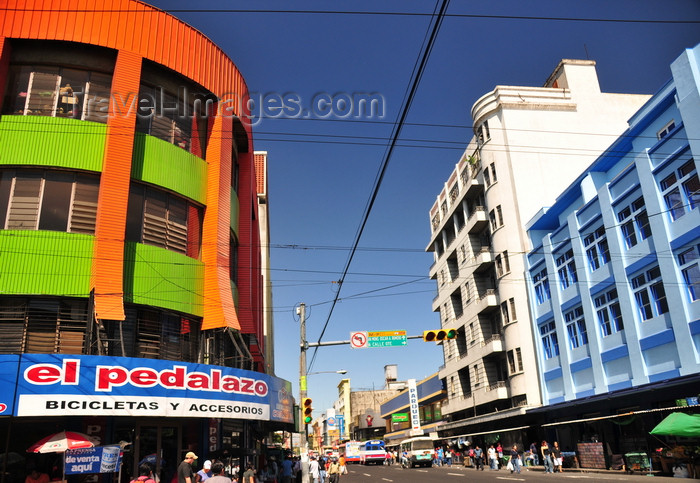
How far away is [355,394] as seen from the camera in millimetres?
129125

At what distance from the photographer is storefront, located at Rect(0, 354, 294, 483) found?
46.5ft

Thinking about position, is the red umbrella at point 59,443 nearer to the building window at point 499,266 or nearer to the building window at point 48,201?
the building window at point 48,201

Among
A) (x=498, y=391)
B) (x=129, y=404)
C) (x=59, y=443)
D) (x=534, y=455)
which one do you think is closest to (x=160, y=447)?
(x=129, y=404)

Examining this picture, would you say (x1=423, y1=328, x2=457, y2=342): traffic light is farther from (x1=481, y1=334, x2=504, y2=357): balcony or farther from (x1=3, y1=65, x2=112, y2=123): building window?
(x1=481, y1=334, x2=504, y2=357): balcony

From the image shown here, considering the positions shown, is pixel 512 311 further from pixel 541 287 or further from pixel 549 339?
pixel 549 339

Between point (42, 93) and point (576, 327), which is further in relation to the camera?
point (576, 327)

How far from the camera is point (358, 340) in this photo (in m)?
22.3

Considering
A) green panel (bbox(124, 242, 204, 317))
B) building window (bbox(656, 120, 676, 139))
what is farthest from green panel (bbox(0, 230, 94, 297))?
building window (bbox(656, 120, 676, 139))

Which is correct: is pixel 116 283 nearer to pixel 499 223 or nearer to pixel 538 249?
pixel 538 249

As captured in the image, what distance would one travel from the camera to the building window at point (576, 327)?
33562 mm

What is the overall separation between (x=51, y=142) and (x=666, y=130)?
27135mm

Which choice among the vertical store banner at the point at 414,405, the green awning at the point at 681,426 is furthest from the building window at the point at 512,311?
the vertical store banner at the point at 414,405

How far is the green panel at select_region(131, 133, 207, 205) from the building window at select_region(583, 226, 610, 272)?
21948mm

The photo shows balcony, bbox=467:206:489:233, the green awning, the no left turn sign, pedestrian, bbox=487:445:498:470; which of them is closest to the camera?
the green awning
